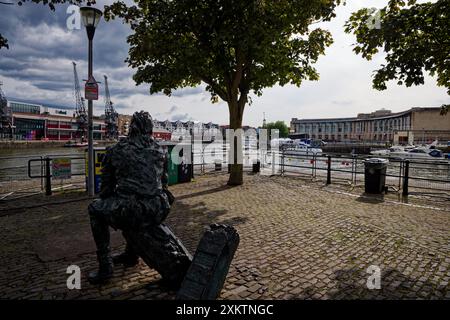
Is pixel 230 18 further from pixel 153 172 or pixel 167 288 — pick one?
pixel 167 288

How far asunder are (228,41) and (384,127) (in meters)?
124

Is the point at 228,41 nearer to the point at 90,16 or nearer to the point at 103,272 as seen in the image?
the point at 90,16

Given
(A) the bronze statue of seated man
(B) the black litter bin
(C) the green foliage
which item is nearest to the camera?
(A) the bronze statue of seated man

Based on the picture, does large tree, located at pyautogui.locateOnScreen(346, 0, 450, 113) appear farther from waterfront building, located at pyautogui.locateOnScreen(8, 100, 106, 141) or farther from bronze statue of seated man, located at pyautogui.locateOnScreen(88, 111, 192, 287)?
waterfront building, located at pyautogui.locateOnScreen(8, 100, 106, 141)

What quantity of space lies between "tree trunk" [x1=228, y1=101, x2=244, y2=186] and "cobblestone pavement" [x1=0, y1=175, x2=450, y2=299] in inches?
107

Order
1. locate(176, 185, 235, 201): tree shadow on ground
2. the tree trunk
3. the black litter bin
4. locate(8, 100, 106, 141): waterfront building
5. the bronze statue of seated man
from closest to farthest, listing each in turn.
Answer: the bronze statue of seated man, locate(176, 185, 235, 201): tree shadow on ground, the black litter bin, the tree trunk, locate(8, 100, 106, 141): waterfront building

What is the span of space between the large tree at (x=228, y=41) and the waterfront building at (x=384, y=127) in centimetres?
5553

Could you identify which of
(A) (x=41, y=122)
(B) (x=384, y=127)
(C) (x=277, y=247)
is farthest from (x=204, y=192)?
(B) (x=384, y=127)

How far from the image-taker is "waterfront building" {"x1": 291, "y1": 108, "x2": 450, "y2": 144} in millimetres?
86031

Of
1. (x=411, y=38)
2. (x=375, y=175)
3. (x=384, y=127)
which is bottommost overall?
(x=375, y=175)

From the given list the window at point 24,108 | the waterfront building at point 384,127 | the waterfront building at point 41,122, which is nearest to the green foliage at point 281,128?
the waterfront building at point 384,127

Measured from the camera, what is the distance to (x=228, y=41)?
31.4ft

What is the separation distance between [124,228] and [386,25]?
18.0ft

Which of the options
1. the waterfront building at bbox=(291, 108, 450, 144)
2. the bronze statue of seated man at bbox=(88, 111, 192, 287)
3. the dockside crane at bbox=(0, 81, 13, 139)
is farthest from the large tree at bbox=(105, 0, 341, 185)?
the dockside crane at bbox=(0, 81, 13, 139)
